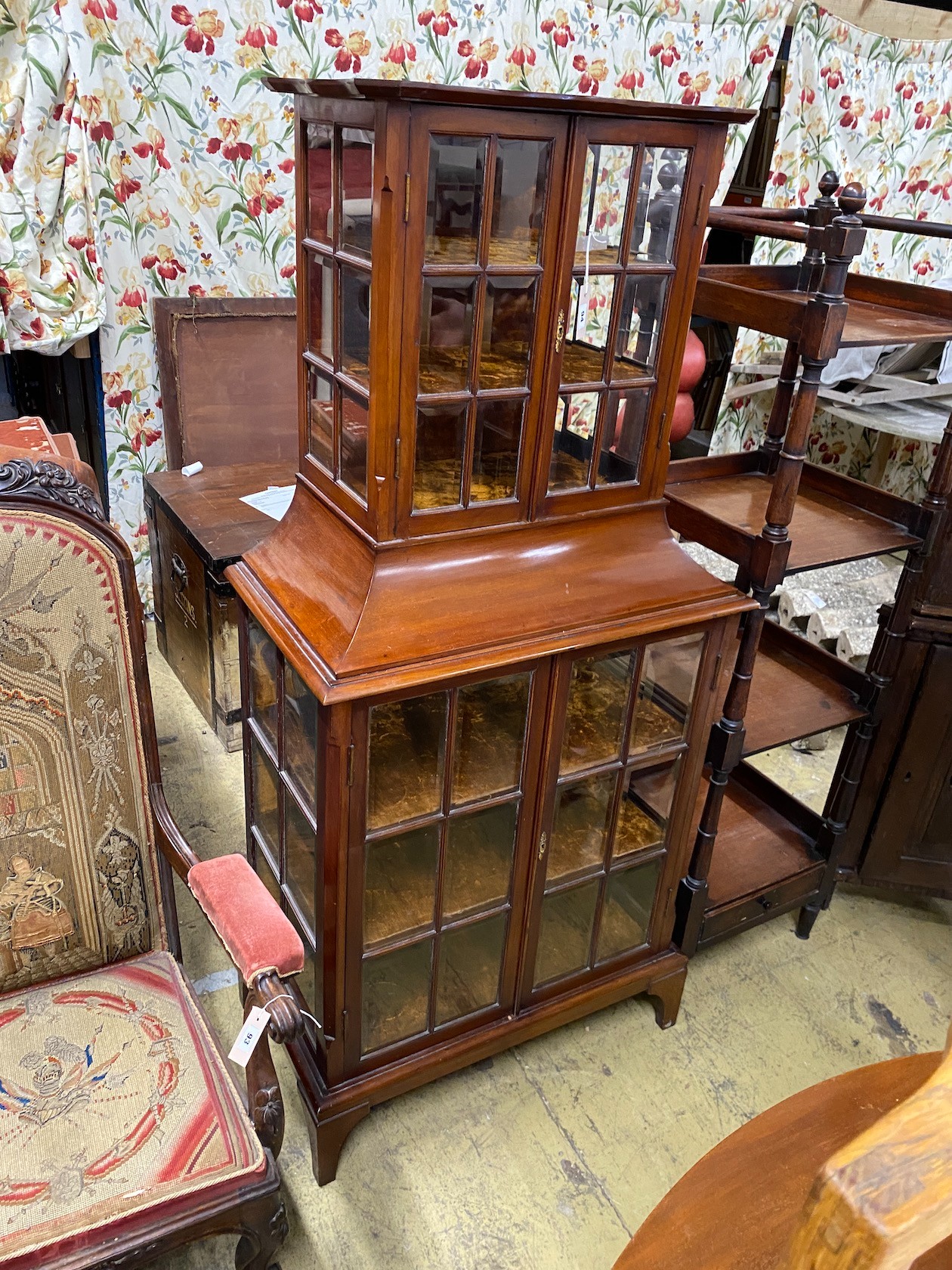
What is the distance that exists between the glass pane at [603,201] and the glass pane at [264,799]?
1028 millimetres

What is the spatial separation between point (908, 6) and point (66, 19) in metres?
2.81

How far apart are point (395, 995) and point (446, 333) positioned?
3.70ft

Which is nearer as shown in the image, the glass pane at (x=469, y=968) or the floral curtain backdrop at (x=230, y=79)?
the glass pane at (x=469, y=968)

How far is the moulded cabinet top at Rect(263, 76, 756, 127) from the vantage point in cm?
116

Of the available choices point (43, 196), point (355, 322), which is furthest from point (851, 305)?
point (43, 196)

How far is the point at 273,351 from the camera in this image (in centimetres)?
320

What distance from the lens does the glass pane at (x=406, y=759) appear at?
1451 mm

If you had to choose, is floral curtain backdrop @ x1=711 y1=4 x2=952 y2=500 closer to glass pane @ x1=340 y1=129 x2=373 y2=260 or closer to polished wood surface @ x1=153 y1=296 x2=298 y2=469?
polished wood surface @ x1=153 y1=296 x2=298 y2=469

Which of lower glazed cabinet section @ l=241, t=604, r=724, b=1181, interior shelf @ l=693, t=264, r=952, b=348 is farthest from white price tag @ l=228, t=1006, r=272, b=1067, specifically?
interior shelf @ l=693, t=264, r=952, b=348

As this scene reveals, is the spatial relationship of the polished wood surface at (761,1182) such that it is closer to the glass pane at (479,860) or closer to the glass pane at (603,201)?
the glass pane at (479,860)

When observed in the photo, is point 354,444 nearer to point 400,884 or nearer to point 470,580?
point 470,580

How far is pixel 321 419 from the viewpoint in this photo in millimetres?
1565

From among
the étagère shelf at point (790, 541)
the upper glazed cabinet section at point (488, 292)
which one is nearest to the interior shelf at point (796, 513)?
the étagère shelf at point (790, 541)

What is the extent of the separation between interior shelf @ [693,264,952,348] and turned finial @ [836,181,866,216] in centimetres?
15
